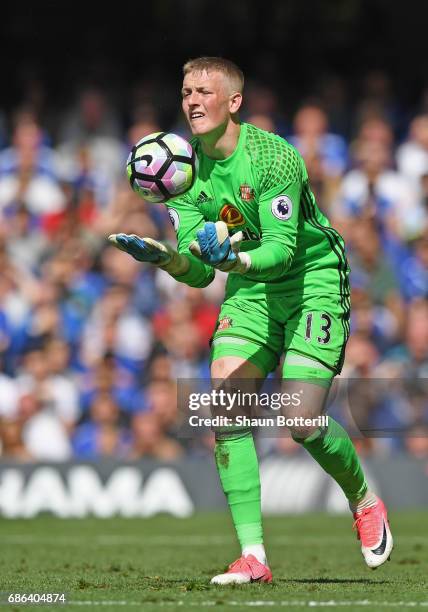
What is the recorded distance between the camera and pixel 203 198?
7031 millimetres

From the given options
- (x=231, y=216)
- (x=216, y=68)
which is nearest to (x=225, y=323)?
(x=231, y=216)

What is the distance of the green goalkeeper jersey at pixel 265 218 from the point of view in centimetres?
671

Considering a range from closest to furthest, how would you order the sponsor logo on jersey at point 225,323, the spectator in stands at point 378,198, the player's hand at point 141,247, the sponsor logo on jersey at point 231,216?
the player's hand at point 141,247
the sponsor logo on jersey at point 231,216
the sponsor logo on jersey at point 225,323
the spectator in stands at point 378,198

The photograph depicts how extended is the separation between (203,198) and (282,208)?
52 centimetres

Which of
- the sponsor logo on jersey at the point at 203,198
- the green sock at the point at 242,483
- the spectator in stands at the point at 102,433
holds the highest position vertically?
the spectator in stands at the point at 102,433

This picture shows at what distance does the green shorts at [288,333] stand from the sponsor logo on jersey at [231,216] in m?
0.49

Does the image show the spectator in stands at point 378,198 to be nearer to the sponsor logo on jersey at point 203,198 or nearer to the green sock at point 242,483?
the sponsor logo on jersey at point 203,198

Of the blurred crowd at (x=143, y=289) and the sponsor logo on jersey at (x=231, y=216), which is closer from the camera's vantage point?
the sponsor logo on jersey at (x=231, y=216)

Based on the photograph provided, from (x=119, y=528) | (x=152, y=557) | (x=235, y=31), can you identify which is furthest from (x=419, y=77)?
(x=152, y=557)

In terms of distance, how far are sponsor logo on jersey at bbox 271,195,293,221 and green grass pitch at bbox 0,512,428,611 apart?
6.26ft

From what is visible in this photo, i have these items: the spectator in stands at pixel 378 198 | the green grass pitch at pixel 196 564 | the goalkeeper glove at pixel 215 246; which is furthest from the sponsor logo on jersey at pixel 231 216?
the spectator in stands at pixel 378 198

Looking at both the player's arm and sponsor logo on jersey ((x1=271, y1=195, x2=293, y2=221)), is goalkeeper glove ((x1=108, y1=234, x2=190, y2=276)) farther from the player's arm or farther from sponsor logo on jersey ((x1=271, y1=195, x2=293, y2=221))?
sponsor logo on jersey ((x1=271, y1=195, x2=293, y2=221))

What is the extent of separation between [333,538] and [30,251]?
6513 mm

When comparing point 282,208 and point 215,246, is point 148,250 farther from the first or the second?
point 282,208
